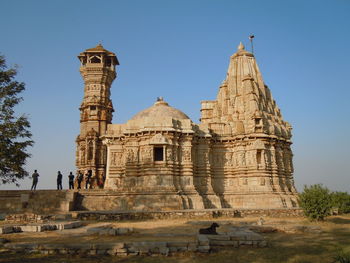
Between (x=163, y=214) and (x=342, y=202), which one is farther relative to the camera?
(x=342, y=202)

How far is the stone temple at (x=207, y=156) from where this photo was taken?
23.5m

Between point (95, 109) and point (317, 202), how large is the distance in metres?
24.7

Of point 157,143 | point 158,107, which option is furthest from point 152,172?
point 158,107

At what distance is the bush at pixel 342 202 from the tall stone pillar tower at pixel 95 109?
22.2m

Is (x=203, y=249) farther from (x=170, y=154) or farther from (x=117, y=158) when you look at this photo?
(x=117, y=158)

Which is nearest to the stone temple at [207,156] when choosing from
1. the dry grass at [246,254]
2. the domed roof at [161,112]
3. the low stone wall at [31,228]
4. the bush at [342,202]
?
the domed roof at [161,112]

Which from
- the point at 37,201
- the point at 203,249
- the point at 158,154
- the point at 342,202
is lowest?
the point at 203,249

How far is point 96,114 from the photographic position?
3416cm

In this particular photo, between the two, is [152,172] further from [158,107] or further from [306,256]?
[306,256]

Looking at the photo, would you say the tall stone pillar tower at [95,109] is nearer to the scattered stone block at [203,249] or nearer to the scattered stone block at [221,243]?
the scattered stone block at [221,243]

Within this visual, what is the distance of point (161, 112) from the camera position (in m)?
28.4

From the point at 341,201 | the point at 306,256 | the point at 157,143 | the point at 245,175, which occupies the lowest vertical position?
the point at 306,256

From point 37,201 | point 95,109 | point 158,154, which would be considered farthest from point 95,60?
point 37,201

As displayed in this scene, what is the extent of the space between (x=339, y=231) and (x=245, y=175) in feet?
39.6
